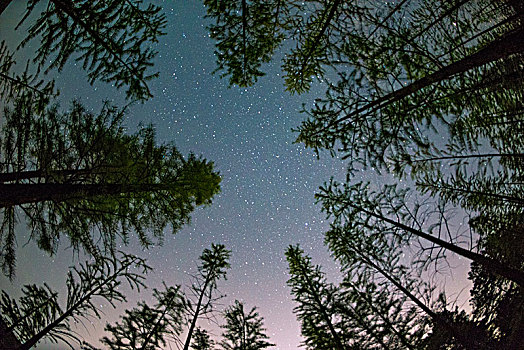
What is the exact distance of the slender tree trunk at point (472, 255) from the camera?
373 cm

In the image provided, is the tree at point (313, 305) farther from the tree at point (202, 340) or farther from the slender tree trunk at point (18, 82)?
the slender tree trunk at point (18, 82)

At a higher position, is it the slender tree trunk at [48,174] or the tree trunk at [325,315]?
the slender tree trunk at [48,174]

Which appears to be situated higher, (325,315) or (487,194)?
(487,194)

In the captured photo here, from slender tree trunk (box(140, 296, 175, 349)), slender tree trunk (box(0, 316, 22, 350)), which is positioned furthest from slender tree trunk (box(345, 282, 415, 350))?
slender tree trunk (box(0, 316, 22, 350))

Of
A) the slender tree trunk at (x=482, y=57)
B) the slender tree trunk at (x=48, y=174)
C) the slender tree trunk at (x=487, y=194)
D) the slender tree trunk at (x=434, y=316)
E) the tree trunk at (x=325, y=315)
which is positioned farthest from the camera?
the tree trunk at (x=325, y=315)

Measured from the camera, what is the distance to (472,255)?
4258 mm

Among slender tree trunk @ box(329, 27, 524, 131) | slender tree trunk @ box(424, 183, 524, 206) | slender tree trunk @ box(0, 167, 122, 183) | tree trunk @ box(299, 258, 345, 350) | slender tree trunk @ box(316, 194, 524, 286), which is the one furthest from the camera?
tree trunk @ box(299, 258, 345, 350)

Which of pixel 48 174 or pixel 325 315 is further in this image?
pixel 325 315

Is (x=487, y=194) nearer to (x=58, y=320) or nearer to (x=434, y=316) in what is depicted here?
(x=434, y=316)

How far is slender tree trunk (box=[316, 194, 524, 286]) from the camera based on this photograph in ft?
12.2

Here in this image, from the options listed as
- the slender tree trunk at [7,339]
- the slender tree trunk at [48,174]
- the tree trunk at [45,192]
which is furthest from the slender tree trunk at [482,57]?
the slender tree trunk at [7,339]

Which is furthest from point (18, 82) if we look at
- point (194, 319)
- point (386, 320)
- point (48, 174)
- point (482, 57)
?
point (386, 320)

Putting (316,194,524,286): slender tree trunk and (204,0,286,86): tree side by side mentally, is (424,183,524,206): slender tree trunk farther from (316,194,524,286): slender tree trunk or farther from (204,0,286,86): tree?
(204,0,286,86): tree

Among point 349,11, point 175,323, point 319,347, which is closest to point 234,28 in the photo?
point 349,11
